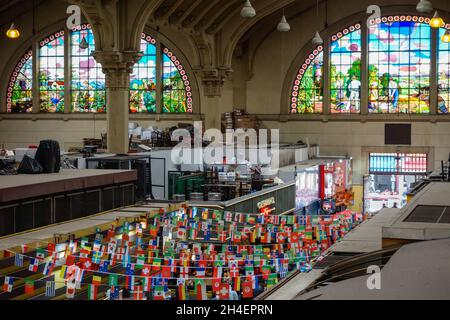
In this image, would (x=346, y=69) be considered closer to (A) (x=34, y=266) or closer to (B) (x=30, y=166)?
(B) (x=30, y=166)

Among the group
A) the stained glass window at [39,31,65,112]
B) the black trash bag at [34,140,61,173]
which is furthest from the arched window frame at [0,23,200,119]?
the black trash bag at [34,140,61,173]

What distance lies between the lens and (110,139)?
716 inches

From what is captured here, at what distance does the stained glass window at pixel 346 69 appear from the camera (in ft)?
88.6

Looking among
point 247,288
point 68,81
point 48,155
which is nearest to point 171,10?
point 68,81

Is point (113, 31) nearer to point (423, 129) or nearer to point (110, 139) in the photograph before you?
point (110, 139)

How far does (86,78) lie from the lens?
92.5 feet

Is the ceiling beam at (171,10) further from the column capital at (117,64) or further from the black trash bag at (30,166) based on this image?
the black trash bag at (30,166)

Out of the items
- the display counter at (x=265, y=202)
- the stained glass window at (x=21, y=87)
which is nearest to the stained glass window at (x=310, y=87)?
the display counter at (x=265, y=202)

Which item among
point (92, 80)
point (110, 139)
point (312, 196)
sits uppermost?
point (92, 80)

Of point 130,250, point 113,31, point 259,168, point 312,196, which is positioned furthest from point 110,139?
point 130,250

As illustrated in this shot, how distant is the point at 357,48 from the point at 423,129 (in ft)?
11.3

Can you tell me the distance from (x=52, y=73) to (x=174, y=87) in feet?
14.3

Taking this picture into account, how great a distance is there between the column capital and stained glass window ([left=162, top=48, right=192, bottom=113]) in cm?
956

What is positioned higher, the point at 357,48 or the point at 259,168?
the point at 357,48
